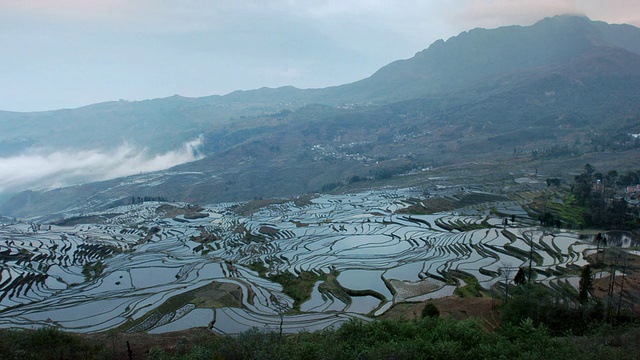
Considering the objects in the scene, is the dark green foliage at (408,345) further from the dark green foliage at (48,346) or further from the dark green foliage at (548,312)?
the dark green foliage at (48,346)

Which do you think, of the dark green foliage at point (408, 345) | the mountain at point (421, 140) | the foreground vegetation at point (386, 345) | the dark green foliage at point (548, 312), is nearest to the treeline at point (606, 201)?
the mountain at point (421, 140)

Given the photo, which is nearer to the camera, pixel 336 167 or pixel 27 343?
pixel 27 343

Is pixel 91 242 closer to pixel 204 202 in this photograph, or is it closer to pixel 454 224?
pixel 454 224

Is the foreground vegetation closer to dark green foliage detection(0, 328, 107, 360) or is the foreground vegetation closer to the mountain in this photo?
dark green foliage detection(0, 328, 107, 360)

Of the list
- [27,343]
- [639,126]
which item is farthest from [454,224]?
[639,126]

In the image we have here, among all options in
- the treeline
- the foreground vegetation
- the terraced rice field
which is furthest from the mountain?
the foreground vegetation

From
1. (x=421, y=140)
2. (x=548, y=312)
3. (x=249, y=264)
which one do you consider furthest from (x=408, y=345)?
(x=421, y=140)
